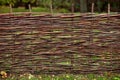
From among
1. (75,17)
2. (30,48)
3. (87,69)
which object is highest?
(75,17)

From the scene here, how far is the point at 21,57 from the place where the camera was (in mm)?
5504

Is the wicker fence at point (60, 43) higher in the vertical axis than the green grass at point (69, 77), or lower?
higher

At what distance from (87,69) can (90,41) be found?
1.90ft

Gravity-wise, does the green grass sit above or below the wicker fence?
below

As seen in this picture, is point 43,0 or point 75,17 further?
point 43,0

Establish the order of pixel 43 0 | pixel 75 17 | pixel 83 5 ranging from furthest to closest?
pixel 43 0 < pixel 83 5 < pixel 75 17

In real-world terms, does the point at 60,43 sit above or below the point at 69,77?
above

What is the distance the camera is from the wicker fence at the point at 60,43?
5340mm

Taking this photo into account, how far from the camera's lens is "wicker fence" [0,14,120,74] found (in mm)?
5340

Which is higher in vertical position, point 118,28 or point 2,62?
point 118,28

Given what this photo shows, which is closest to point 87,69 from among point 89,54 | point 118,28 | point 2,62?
point 89,54

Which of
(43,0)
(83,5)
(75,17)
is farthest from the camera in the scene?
(43,0)

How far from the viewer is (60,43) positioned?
542 cm

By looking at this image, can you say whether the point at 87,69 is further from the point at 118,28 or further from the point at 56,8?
the point at 56,8
